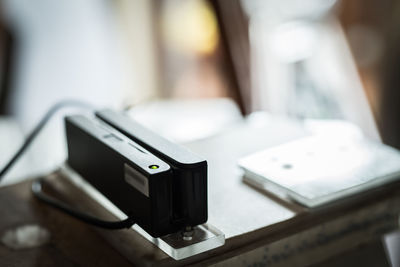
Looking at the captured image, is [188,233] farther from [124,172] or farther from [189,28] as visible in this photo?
[189,28]

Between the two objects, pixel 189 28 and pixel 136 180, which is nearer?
pixel 136 180

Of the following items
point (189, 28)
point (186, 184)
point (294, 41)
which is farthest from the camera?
point (189, 28)

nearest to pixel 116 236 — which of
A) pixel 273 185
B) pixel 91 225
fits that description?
pixel 91 225

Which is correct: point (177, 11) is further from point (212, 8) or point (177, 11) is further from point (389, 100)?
point (389, 100)

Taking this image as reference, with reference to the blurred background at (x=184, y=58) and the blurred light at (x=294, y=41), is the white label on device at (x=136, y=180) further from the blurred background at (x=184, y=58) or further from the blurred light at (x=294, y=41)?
the blurred light at (x=294, y=41)

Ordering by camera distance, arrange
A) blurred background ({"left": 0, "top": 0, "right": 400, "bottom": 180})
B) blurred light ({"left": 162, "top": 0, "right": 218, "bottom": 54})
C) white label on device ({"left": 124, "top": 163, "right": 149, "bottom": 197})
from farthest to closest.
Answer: blurred light ({"left": 162, "top": 0, "right": 218, "bottom": 54}), blurred background ({"left": 0, "top": 0, "right": 400, "bottom": 180}), white label on device ({"left": 124, "top": 163, "right": 149, "bottom": 197})

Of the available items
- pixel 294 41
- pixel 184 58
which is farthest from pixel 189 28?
pixel 294 41

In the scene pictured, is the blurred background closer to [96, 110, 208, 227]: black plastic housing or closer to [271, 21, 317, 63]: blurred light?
[271, 21, 317, 63]: blurred light

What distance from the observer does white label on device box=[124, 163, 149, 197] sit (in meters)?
0.46

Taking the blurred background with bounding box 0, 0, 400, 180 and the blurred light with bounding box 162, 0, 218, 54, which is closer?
the blurred background with bounding box 0, 0, 400, 180

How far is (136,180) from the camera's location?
48 cm

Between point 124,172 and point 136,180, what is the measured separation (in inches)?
1.0

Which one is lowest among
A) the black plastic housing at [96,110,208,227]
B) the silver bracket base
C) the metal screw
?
the silver bracket base

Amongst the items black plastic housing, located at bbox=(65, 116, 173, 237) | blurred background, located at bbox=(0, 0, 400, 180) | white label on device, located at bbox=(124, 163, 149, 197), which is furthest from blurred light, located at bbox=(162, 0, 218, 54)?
white label on device, located at bbox=(124, 163, 149, 197)
